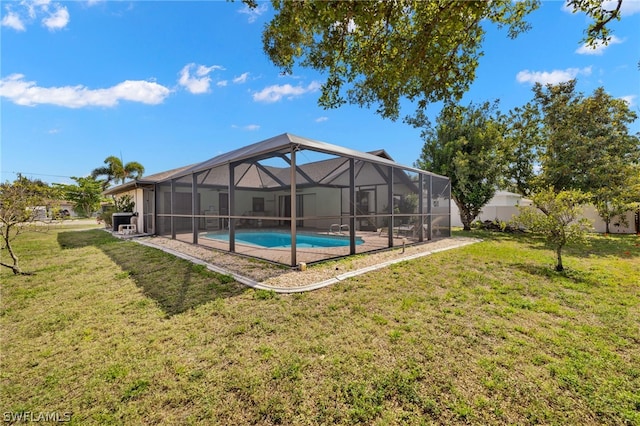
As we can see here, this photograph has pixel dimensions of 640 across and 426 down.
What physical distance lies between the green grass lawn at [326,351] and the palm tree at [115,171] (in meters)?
35.4

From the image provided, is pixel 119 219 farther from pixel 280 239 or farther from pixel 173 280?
pixel 173 280

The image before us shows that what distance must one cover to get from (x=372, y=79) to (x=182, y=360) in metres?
5.22

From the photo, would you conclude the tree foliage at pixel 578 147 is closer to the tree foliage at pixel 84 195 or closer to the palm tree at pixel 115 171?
the tree foliage at pixel 84 195

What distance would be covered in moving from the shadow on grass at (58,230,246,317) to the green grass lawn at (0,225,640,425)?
0.04 m

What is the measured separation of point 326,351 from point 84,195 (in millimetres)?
35613

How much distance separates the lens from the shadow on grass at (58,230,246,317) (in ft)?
13.7

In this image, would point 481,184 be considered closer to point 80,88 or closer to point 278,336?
point 278,336

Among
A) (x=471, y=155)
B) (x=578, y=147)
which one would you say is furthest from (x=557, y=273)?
(x=578, y=147)

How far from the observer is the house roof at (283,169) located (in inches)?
235

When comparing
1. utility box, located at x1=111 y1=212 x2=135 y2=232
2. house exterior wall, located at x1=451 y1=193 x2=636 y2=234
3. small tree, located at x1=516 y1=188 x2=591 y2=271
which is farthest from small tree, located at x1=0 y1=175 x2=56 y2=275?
house exterior wall, located at x1=451 y1=193 x2=636 y2=234

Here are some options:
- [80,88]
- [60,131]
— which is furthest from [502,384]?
[60,131]

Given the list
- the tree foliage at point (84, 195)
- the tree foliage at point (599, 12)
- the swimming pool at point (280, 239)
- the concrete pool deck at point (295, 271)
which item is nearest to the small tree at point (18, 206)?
the concrete pool deck at point (295, 271)

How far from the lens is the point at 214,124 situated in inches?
699

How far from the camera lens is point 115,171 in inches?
1309
